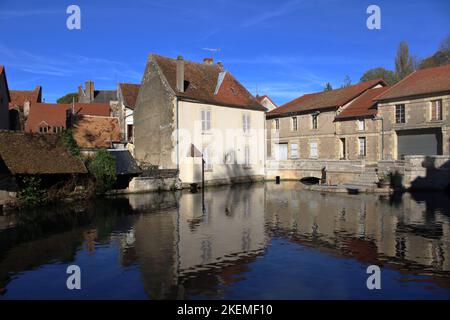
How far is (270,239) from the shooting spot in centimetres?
1250

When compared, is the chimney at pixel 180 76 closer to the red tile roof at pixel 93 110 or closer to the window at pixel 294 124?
the window at pixel 294 124

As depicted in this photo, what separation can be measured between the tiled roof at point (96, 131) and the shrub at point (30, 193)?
45.9ft

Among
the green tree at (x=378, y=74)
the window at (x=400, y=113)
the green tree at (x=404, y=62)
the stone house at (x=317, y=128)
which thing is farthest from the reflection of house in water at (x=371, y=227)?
the green tree at (x=378, y=74)

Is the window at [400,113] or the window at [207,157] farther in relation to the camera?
the window at [400,113]

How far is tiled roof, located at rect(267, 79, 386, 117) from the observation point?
36969 mm

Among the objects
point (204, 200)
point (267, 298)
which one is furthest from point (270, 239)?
point (204, 200)

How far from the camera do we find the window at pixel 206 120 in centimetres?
3055

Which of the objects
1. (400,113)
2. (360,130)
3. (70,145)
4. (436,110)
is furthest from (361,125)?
(70,145)

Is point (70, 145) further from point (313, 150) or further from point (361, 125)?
point (361, 125)

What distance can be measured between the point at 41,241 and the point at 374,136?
28099 millimetres

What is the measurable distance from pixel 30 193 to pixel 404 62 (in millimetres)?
48924

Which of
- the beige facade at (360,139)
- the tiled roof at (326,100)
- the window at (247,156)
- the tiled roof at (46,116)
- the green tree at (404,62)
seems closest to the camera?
the beige facade at (360,139)

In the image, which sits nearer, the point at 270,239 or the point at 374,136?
the point at 270,239
